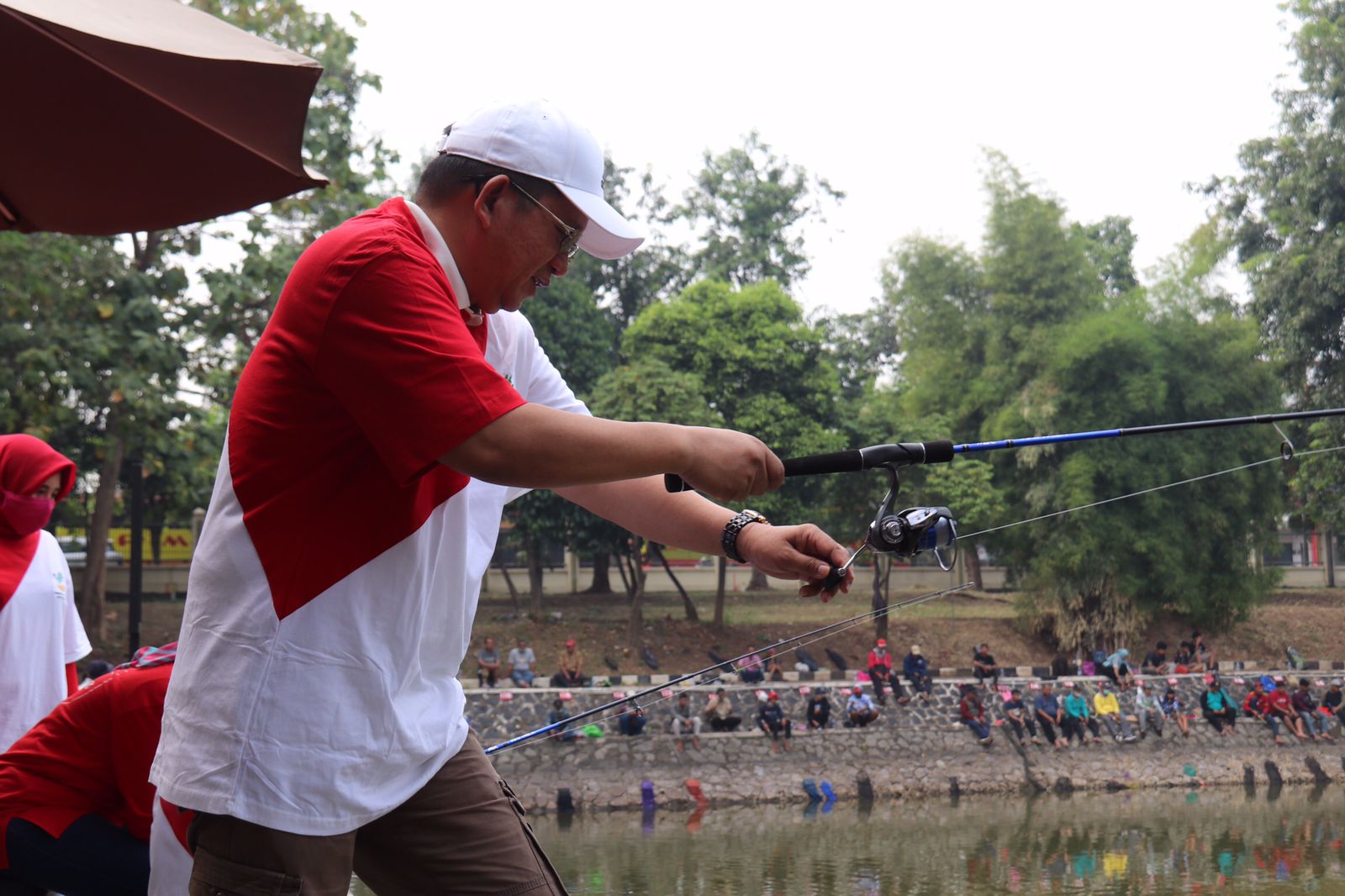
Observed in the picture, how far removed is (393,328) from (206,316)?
15453 millimetres

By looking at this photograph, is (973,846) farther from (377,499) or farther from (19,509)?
(377,499)

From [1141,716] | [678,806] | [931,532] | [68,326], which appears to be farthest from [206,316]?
[931,532]

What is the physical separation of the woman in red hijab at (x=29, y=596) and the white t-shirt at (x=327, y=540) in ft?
9.81

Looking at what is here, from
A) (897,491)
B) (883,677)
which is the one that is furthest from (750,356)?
(897,491)

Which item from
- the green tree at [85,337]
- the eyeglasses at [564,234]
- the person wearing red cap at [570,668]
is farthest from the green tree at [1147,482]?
the eyeglasses at [564,234]

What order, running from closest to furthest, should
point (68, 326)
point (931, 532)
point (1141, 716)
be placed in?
point (931, 532), point (68, 326), point (1141, 716)

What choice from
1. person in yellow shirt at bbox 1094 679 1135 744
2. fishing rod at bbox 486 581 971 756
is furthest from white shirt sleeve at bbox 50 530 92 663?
person in yellow shirt at bbox 1094 679 1135 744

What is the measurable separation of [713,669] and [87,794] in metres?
1.38

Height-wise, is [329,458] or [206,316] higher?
[206,316]

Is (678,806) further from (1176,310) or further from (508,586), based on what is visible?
(1176,310)

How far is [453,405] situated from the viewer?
5.10 feet

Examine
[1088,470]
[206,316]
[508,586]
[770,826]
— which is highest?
[206,316]

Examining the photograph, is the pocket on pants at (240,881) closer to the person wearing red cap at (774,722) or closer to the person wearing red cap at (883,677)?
the person wearing red cap at (883,677)

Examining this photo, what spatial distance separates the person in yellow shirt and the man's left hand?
1727cm
